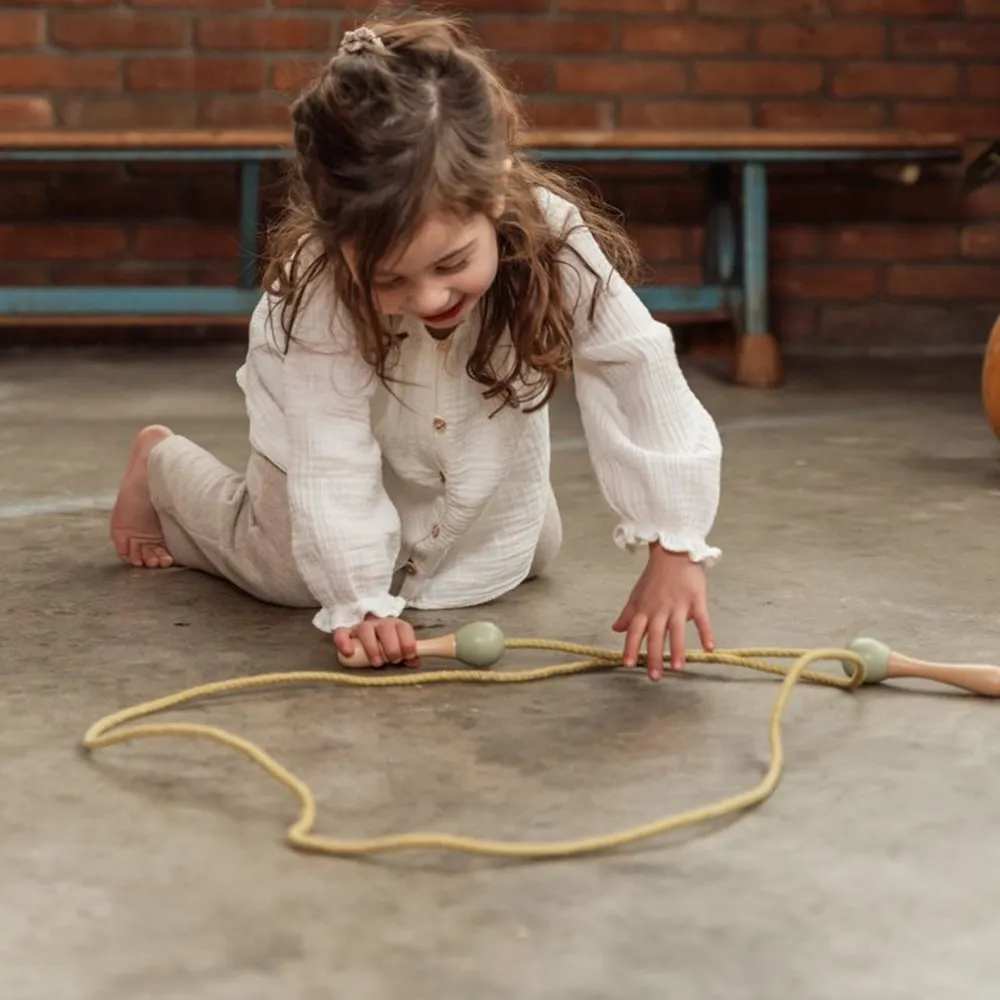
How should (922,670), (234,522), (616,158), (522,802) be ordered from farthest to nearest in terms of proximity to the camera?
1. (616,158)
2. (234,522)
3. (922,670)
4. (522,802)

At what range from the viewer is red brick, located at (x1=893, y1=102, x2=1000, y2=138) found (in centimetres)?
339

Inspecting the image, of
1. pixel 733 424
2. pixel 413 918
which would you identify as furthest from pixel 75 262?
pixel 413 918

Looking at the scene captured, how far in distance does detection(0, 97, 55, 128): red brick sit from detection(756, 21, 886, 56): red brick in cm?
149

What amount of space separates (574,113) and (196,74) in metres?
0.79

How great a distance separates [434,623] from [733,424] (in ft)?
3.99

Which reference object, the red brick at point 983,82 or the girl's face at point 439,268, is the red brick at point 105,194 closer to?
the red brick at point 983,82

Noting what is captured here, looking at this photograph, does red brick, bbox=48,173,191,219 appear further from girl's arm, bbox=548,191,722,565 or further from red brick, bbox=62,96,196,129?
girl's arm, bbox=548,191,722,565

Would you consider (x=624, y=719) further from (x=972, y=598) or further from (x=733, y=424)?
(x=733, y=424)

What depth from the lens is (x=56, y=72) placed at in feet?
10.8

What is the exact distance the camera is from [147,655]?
1.37 m

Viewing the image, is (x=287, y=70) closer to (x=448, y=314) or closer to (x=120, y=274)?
(x=120, y=274)

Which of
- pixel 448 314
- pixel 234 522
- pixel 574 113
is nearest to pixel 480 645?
pixel 448 314

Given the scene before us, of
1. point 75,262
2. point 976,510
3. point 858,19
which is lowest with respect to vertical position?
point 976,510

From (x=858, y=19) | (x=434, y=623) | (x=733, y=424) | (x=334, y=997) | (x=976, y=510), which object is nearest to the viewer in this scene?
(x=334, y=997)
